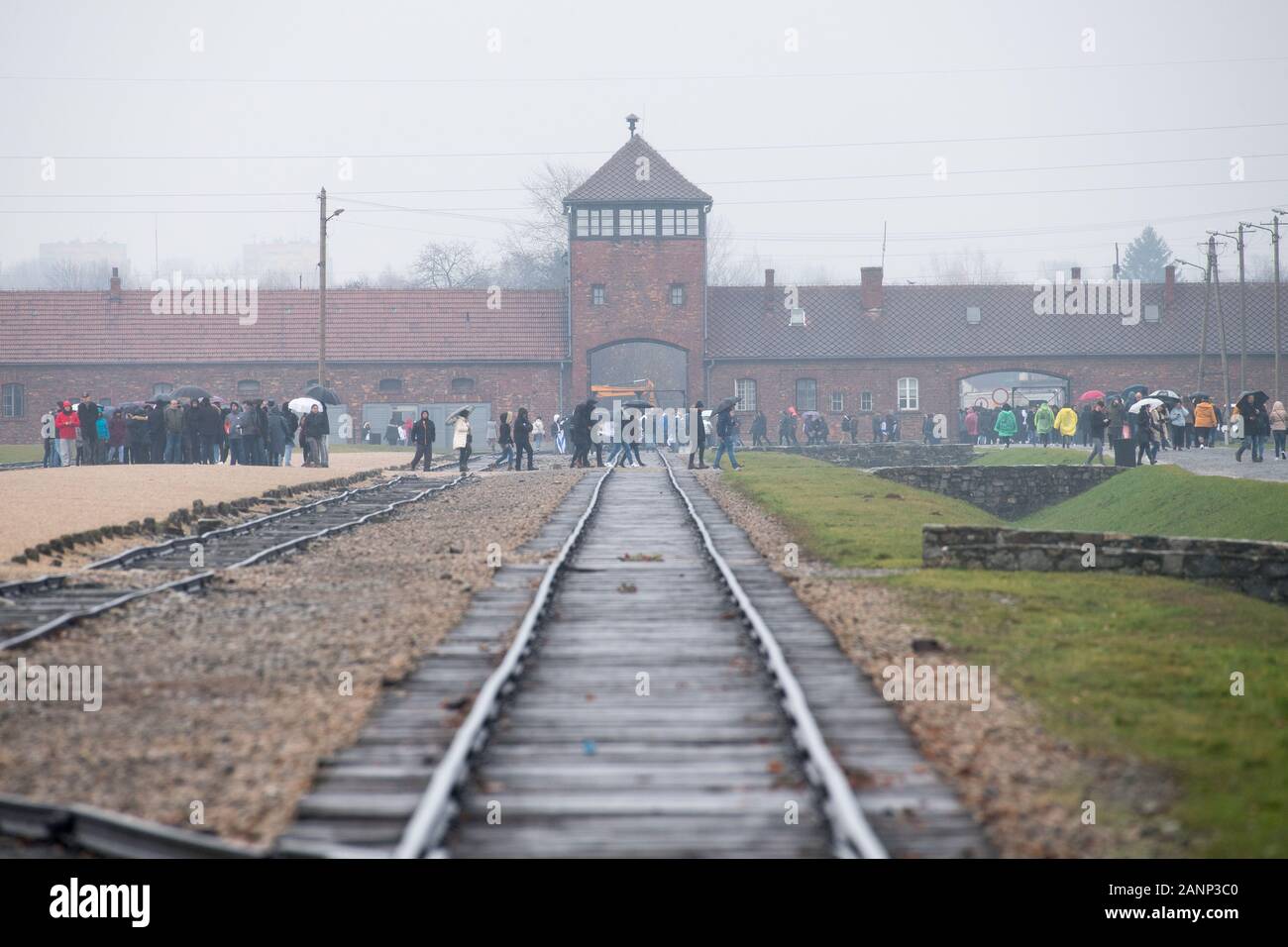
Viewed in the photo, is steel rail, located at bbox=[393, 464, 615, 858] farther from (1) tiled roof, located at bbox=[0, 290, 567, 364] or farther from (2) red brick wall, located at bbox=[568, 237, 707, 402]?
(1) tiled roof, located at bbox=[0, 290, 567, 364]

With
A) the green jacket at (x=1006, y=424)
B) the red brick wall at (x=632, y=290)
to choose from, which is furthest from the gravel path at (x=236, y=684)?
the red brick wall at (x=632, y=290)

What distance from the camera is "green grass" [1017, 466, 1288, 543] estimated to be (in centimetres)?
2484

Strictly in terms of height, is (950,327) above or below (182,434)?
above

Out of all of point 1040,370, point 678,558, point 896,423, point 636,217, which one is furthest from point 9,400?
point 678,558

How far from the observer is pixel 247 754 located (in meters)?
8.44

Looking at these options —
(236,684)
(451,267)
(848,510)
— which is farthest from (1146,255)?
(236,684)

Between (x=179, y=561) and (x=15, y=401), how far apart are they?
171 ft

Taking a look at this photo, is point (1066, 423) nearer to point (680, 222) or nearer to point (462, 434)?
point (680, 222)

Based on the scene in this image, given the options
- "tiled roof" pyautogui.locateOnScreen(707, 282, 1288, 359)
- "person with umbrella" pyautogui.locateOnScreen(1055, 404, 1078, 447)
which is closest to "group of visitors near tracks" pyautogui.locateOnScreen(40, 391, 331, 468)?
"person with umbrella" pyautogui.locateOnScreen(1055, 404, 1078, 447)

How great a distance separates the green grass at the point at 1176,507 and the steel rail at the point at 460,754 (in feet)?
47.1

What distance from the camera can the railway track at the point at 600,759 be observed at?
22.2 feet

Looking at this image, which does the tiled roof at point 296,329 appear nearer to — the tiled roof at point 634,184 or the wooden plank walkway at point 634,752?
the tiled roof at point 634,184

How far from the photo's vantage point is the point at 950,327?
69750 millimetres

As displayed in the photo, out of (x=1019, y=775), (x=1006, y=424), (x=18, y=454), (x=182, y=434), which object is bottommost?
(x=1019, y=775)
